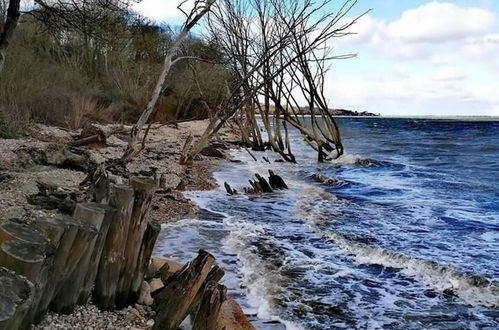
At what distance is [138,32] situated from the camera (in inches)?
1438

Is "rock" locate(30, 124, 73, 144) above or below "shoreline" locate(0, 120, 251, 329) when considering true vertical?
above

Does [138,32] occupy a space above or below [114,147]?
above

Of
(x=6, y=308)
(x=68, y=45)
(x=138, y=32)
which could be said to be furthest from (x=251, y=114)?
(x=6, y=308)

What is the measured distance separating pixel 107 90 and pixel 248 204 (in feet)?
67.4

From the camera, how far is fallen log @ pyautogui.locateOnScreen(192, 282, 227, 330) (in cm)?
403

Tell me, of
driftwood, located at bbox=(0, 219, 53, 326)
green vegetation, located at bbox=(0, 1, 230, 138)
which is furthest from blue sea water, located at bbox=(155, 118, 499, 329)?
green vegetation, located at bbox=(0, 1, 230, 138)

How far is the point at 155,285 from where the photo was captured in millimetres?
5125

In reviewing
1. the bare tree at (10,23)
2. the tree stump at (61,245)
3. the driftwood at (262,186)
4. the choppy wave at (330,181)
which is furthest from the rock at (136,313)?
the choppy wave at (330,181)

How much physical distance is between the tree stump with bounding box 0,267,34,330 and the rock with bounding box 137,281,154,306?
1.87 metres

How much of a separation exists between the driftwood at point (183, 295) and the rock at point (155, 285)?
511mm

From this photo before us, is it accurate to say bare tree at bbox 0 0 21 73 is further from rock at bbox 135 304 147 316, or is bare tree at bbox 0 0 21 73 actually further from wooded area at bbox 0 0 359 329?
rock at bbox 135 304 147 316

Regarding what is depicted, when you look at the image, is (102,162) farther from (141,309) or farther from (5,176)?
(141,309)

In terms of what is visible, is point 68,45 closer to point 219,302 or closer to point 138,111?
point 138,111

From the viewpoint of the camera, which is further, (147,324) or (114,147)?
(114,147)
